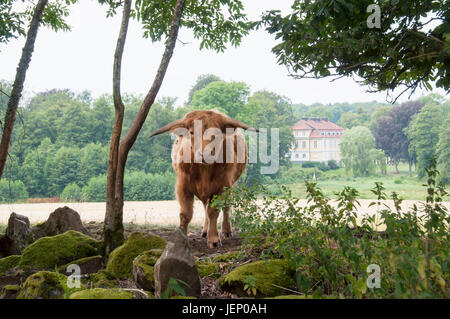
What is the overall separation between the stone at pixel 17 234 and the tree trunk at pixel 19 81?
0.79 meters

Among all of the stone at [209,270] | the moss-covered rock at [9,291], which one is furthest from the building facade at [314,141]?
the moss-covered rock at [9,291]

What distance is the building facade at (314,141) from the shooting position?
162ft

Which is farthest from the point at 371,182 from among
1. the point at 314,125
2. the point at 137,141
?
the point at 314,125

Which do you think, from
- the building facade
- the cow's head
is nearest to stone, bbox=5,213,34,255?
the cow's head

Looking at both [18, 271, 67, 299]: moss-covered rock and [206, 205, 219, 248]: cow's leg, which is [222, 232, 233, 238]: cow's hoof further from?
[18, 271, 67, 299]: moss-covered rock

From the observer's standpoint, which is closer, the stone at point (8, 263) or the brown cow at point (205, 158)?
the stone at point (8, 263)

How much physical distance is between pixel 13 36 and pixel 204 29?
13.1 ft

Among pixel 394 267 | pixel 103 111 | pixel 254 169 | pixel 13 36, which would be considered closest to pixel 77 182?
pixel 103 111

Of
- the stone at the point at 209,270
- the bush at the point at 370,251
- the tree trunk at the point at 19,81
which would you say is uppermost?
the tree trunk at the point at 19,81

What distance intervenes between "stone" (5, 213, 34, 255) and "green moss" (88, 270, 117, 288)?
2205mm

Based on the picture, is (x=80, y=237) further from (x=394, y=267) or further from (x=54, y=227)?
(x=394, y=267)

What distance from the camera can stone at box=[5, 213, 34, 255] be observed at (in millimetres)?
6703

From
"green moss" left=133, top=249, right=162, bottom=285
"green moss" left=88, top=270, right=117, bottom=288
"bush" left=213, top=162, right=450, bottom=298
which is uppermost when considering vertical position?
"bush" left=213, top=162, right=450, bottom=298

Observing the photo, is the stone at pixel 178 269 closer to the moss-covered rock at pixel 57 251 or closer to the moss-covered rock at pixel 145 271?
the moss-covered rock at pixel 145 271
